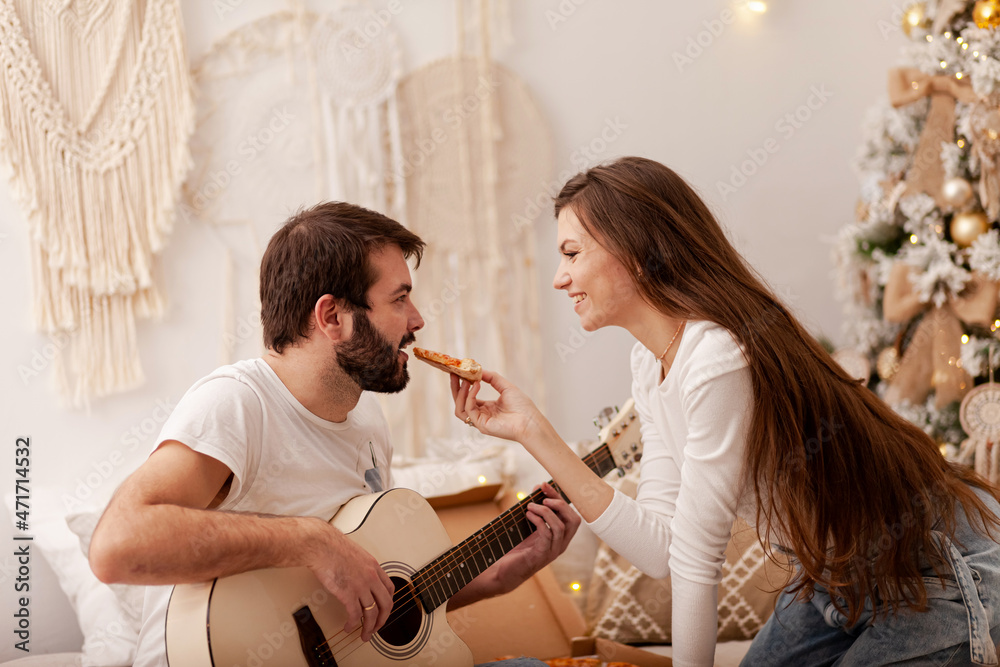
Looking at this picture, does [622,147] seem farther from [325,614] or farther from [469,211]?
[325,614]

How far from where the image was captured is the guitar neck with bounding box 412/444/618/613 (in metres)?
1.44

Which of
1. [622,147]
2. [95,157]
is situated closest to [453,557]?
[95,157]

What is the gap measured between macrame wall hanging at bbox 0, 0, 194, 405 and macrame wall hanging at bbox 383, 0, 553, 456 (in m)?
0.76

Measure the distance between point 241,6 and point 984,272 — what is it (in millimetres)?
2520

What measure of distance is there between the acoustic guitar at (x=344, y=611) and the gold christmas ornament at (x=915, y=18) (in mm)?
1968

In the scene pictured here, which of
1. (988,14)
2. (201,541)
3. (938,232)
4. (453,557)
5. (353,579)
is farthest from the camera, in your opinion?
(938,232)

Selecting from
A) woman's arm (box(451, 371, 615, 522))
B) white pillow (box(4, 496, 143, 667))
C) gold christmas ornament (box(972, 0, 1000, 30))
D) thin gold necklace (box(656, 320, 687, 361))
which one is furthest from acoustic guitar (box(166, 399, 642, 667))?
gold christmas ornament (box(972, 0, 1000, 30))

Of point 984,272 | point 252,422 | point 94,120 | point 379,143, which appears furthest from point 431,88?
point 984,272

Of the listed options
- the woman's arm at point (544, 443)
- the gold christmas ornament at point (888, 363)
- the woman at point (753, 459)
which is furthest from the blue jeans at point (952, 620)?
the gold christmas ornament at point (888, 363)

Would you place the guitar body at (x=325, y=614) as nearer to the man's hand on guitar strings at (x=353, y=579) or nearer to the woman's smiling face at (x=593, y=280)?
the man's hand on guitar strings at (x=353, y=579)

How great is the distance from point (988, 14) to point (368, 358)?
7.37 ft

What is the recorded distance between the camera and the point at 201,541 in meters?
1.14

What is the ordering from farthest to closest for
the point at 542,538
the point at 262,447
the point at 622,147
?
the point at 622,147 → the point at 542,538 → the point at 262,447

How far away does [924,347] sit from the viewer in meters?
2.55
